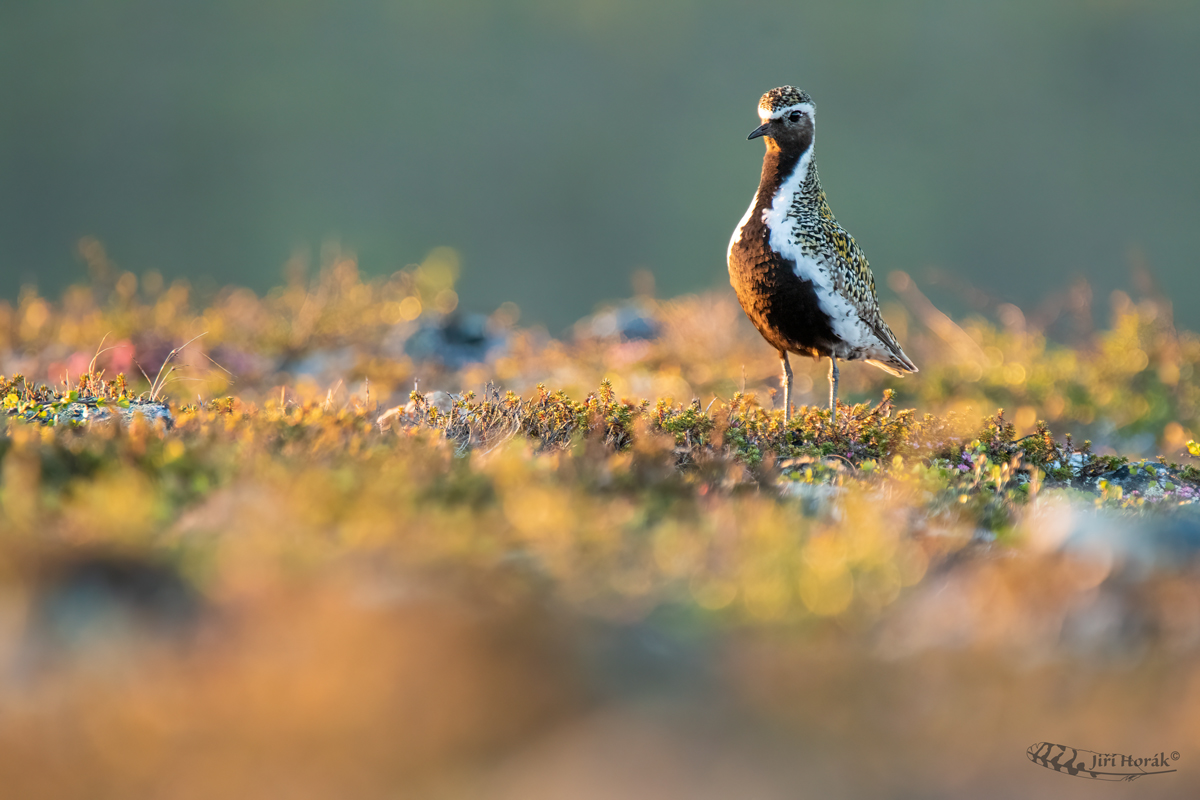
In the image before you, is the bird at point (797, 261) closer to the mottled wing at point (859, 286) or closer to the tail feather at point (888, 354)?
the mottled wing at point (859, 286)

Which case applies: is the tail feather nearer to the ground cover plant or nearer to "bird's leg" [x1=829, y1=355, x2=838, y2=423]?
"bird's leg" [x1=829, y1=355, x2=838, y2=423]

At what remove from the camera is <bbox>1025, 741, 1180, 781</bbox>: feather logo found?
2754 millimetres

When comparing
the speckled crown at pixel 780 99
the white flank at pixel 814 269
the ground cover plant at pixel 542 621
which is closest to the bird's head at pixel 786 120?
the speckled crown at pixel 780 99

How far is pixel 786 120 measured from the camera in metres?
6.70

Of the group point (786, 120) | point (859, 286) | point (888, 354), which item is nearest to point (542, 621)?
point (859, 286)

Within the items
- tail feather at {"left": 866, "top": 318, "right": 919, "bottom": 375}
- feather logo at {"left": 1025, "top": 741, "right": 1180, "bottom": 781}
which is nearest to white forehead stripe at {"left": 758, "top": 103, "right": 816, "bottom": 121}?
tail feather at {"left": 866, "top": 318, "right": 919, "bottom": 375}

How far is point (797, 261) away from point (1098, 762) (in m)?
3.96

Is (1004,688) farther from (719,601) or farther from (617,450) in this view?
(617,450)

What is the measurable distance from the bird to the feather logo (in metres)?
3.68

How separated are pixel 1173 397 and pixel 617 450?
7.17 meters

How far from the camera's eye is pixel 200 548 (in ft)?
10.5

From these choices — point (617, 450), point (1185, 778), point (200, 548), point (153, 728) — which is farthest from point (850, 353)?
point (153, 728)

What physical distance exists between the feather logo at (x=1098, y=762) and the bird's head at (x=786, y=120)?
186 inches

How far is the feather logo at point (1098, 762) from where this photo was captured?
2754 millimetres
